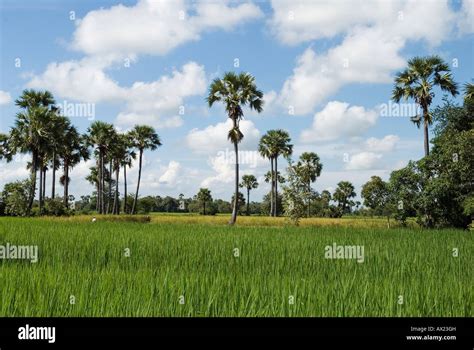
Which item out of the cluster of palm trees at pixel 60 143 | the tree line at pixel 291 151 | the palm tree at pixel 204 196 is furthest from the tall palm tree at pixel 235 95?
the palm tree at pixel 204 196

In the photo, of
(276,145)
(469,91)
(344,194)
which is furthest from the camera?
(344,194)

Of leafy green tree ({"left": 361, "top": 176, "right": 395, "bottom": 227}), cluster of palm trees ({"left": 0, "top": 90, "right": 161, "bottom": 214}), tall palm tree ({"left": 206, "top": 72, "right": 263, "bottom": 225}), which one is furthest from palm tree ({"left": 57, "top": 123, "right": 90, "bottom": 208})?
leafy green tree ({"left": 361, "top": 176, "right": 395, "bottom": 227})

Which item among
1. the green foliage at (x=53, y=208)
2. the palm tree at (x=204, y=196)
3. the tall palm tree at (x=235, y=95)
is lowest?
the green foliage at (x=53, y=208)

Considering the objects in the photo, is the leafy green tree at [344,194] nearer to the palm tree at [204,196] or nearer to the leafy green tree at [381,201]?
the palm tree at [204,196]

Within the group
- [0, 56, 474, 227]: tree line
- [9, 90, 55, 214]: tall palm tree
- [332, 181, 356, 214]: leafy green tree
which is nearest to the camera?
[0, 56, 474, 227]: tree line

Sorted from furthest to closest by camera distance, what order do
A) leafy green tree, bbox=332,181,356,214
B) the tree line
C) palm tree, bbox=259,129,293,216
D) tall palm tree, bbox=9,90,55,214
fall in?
leafy green tree, bbox=332,181,356,214, palm tree, bbox=259,129,293,216, tall palm tree, bbox=9,90,55,214, the tree line

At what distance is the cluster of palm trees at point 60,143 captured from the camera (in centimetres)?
4928

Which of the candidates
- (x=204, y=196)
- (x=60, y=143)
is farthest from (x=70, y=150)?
(x=204, y=196)

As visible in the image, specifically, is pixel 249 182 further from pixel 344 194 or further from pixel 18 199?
pixel 18 199

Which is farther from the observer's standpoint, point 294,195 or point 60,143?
point 60,143

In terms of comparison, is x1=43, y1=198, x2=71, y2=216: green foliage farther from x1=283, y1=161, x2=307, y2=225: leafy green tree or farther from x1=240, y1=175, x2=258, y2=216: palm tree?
x1=240, y1=175, x2=258, y2=216: palm tree

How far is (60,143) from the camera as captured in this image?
5191 cm

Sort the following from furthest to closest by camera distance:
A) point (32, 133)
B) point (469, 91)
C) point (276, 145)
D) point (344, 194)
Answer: point (344, 194)
point (276, 145)
point (32, 133)
point (469, 91)

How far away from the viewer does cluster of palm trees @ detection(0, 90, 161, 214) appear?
49281 mm
